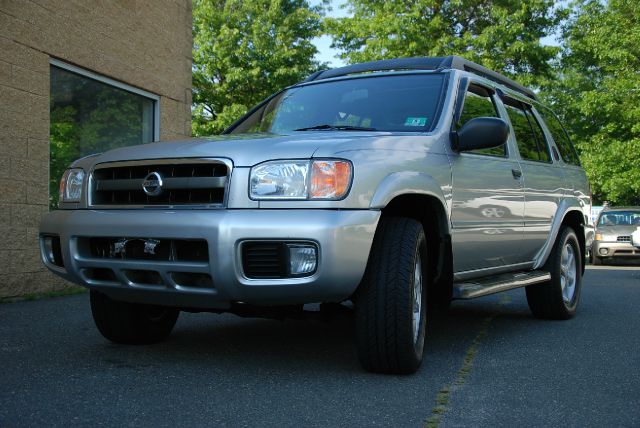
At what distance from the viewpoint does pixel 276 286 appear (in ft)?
11.5

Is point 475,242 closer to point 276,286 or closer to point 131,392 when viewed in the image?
point 276,286

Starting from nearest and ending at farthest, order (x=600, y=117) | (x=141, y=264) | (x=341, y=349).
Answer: (x=141, y=264) → (x=341, y=349) → (x=600, y=117)

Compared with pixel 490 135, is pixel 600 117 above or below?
above

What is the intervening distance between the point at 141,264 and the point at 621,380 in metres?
2.60

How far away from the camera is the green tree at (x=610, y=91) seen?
25.2 meters

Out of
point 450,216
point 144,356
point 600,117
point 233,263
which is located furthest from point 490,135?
point 600,117

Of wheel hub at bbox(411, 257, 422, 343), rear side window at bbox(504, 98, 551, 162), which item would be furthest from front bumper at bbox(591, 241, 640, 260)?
wheel hub at bbox(411, 257, 422, 343)

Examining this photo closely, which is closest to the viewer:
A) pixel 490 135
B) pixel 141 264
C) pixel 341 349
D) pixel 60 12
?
pixel 141 264

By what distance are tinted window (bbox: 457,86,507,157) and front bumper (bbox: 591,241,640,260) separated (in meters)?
13.6

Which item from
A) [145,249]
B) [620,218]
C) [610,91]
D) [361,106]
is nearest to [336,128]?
[361,106]

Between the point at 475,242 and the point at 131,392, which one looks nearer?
the point at 131,392

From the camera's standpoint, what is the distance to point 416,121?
461 centimetres

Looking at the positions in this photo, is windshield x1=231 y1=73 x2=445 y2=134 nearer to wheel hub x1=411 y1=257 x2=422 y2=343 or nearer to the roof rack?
the roof rack

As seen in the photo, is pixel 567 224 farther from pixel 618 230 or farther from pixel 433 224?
pixel 618 230
